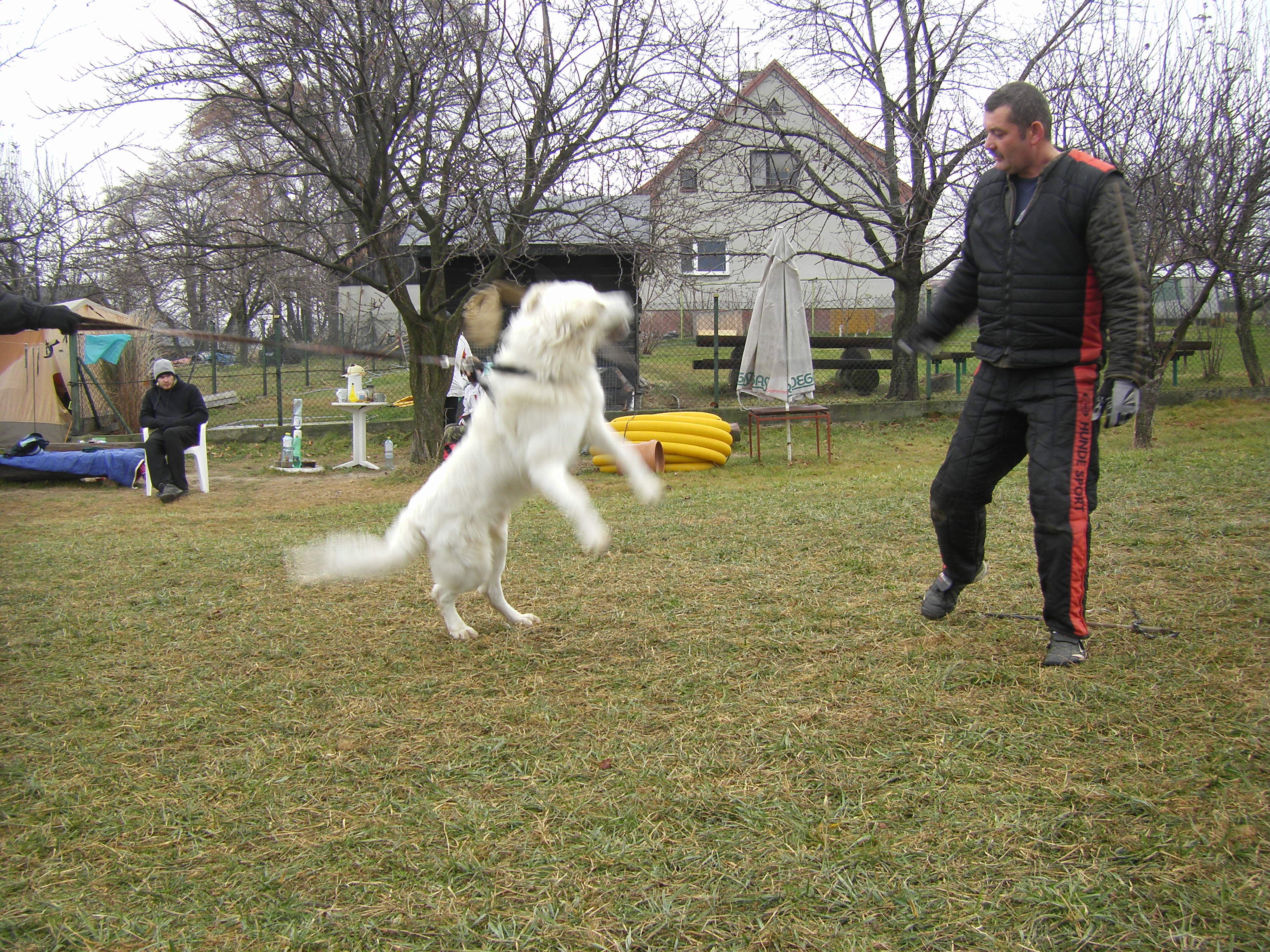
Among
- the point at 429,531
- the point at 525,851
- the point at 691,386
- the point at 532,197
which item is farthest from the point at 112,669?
the point at 691,386

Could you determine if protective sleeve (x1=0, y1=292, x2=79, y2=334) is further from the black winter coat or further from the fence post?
the fence post

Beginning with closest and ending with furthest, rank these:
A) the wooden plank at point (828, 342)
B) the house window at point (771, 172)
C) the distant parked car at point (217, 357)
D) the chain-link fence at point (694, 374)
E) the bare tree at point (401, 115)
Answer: the bare tree at point (401, 115), the house window at point (771, 172), the chain-link fence at point (694, 374), the wooden plank at point (828, 342), the distant parked car at point (217, 357)

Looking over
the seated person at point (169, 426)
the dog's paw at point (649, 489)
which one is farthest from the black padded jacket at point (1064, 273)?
the seated person at point (169, 426)

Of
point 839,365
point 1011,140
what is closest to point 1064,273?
point 1011,140

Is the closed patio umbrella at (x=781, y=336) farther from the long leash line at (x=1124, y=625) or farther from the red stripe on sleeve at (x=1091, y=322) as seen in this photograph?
the red stripe on sleeve at (x=1091, y=322)

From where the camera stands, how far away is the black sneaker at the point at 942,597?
3904mm

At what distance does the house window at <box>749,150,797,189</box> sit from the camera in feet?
48.2

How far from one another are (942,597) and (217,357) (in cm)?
2009

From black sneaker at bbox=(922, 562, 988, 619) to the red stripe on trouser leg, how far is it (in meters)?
0.59

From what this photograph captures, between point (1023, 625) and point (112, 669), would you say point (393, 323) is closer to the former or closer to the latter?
point (112, 669)

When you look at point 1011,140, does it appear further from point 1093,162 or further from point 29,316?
point 29,316

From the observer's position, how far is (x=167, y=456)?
993 centimetres

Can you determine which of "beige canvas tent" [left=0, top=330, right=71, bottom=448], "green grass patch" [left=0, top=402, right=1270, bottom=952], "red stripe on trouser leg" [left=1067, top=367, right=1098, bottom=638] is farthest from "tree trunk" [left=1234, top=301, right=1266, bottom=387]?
"beige canvas tent" [left=0, top=330, right=71, bottom=448]

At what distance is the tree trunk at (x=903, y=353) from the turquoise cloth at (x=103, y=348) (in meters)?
14.0
